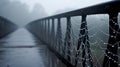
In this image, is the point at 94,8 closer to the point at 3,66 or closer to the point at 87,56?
the point at 87,56

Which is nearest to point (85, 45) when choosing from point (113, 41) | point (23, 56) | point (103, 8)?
point (103, 8)

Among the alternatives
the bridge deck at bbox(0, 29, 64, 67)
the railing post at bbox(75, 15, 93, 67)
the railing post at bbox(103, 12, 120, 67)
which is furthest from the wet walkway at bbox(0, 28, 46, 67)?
the railing post at bbox(103, 12, 120, 67)

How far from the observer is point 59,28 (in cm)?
668

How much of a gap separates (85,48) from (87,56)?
15 centimetres

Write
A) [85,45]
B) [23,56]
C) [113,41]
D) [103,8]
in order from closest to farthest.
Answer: [113,41] < [103,8] < [85,45] < [23,56]

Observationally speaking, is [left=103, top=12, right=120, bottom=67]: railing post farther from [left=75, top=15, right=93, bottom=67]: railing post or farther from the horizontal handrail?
[left=75, top=15, right=93, bottom=67]: railing post

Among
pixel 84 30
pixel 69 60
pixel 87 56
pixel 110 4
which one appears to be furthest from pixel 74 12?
pixel 110 4

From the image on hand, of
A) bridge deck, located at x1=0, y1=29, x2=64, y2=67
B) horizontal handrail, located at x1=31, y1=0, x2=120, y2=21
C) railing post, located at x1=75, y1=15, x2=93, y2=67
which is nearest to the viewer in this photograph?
horizontal handrail, located at x1=31, y1=0, x2=120, y2=21

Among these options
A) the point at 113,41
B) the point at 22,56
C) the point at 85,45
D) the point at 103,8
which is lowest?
the point at 22,56

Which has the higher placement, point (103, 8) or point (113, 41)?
point (103, 8)

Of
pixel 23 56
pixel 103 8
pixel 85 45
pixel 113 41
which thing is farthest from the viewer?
pixel 23 56

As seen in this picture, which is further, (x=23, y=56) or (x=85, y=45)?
(x=23, y=56)

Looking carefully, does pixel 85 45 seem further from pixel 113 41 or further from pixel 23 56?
pixel 23 56

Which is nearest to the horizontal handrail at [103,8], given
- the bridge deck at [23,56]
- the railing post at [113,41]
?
the railing post at [113,41]
